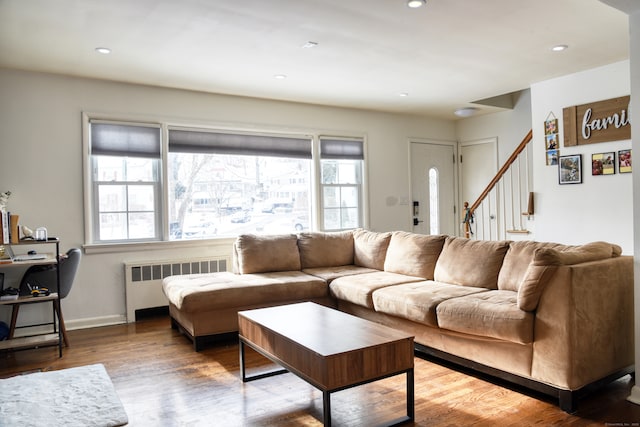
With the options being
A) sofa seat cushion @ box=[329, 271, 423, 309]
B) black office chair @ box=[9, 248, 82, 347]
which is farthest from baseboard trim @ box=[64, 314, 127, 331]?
sofa seat cushion @ box=[329, 271, 423, 309]

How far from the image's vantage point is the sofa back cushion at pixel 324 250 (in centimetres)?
485

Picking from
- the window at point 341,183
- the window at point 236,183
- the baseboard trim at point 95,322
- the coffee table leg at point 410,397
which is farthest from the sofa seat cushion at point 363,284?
the baseboard trim at point 95,322

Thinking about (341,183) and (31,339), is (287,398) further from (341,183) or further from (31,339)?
(341,183)

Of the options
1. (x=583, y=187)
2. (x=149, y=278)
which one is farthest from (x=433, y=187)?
(x=149, y=278)

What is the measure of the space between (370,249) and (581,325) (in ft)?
8.30

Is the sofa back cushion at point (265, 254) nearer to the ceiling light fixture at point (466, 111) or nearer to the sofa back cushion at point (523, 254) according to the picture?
the sofa back cushion at point (523, 254)

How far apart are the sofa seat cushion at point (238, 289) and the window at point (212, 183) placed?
3.21 feet

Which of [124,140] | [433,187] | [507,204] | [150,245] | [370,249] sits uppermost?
[124,140]

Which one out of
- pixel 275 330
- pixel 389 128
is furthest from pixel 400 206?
pixel 275 330

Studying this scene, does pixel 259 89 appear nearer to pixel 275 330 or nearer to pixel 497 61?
pixel 497 61

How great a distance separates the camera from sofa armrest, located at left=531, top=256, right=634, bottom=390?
96.1 inches

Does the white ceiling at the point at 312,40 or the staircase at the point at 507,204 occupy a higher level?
the white ceiling at the point at 312,40

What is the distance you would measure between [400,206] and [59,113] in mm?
4391

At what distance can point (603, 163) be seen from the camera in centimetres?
444
